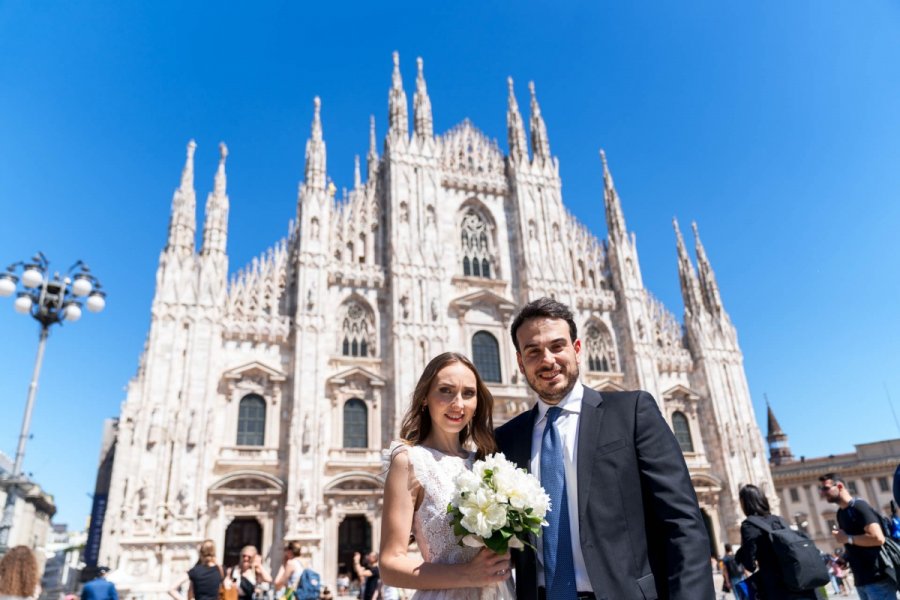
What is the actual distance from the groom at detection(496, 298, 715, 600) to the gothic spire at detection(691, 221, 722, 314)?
91.8 feet

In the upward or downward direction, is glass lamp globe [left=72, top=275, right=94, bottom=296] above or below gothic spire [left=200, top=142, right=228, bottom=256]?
below

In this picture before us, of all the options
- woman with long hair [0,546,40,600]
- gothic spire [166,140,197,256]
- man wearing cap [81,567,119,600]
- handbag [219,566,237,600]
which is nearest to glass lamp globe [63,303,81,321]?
man wearing cap [81,567,119,600]

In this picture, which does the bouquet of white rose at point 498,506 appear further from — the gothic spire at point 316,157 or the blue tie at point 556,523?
the gothic spire at point 316,157

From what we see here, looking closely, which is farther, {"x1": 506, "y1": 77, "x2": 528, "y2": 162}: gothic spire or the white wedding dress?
{"x1": 506, "y1": 77, "x2": 528, "y2": 162}: gothic spire

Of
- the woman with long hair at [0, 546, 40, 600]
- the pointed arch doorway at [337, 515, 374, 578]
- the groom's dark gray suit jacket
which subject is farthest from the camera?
the pointed arch doorway at [337, 515, 374, 578]

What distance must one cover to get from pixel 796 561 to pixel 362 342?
1906 centimetres

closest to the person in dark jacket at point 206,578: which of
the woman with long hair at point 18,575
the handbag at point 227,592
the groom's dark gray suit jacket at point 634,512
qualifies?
the handbag at point 227,592

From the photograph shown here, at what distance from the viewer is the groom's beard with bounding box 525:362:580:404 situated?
9.40 feet

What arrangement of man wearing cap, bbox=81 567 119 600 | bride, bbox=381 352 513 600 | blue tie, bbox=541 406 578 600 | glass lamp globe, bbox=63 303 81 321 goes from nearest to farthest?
1. blue tie, bbox=541 406 578 600
2. bride, bbox=381 352 513 600
3. man wearing cap, bbox=81 567 119 600
4. glass lamp globe, bbox=63 303 81 321

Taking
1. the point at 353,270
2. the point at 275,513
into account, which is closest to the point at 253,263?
the point at 353,270

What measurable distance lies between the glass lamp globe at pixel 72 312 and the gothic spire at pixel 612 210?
23057mm

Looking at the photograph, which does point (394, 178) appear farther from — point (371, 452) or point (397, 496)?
point (397, 496)

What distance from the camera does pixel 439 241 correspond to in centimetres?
2466

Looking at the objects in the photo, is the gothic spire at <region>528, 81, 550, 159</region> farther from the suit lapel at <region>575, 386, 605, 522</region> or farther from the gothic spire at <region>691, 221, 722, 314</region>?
the suit lapel at <region>575, 386, 605, 522</region>
